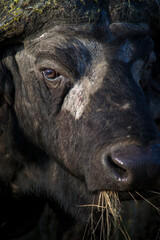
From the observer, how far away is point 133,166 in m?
2.17

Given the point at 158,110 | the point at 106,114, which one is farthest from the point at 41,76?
the point at 158,110

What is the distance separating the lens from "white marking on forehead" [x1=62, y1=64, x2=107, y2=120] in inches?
99.5

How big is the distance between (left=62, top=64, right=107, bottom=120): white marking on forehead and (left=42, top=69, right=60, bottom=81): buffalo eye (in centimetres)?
17

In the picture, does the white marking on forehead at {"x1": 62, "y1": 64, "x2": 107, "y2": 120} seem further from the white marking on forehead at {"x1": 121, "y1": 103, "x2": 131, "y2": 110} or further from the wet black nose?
the wet black nose

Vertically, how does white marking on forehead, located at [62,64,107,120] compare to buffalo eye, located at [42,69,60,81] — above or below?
below

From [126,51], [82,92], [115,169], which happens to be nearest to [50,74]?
[82,92]

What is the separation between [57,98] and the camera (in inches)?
106

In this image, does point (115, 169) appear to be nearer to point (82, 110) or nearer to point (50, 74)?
point (82, 110)

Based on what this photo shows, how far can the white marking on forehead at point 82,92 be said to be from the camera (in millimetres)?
2527

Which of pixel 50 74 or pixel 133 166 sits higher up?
pixel 50 74

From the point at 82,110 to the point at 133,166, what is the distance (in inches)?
22.8

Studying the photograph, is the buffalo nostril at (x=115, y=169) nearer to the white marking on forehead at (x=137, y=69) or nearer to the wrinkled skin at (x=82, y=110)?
the wrinkled skin at (x=82, y=110)

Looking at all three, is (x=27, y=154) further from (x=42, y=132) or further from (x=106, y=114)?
(x=106, y=114)

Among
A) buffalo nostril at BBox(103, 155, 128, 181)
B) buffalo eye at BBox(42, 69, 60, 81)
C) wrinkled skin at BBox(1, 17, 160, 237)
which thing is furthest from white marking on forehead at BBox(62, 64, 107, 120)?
buffalo nostril at BBox(103, 155, 128, 181)
